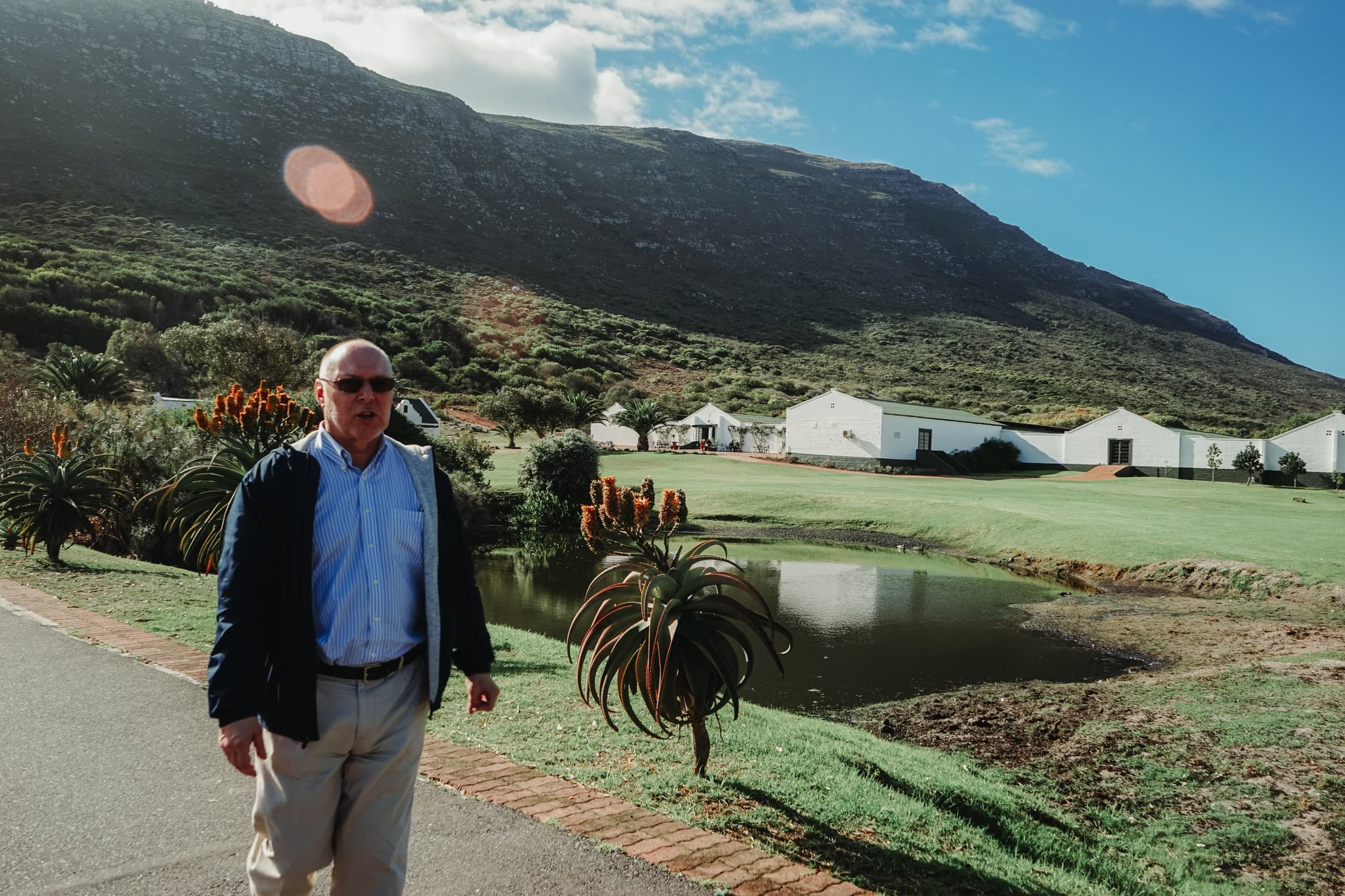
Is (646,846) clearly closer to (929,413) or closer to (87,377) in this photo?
(87,377)

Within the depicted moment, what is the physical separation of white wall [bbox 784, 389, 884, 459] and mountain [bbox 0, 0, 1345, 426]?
1816 cm

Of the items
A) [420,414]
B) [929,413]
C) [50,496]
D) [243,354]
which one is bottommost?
[50,496]

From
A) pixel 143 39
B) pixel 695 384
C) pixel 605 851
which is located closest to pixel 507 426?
pixel 695 384

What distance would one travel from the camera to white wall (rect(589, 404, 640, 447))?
2291 inches

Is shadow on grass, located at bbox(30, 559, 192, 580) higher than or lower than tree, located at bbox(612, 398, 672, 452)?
lower

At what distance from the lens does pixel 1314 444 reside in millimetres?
42812

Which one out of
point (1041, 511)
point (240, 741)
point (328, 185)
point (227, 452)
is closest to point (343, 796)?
point (240, 741)

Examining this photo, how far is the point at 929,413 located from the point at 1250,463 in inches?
636

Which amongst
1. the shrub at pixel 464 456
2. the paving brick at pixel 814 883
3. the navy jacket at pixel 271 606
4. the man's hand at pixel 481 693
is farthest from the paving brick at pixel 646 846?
the shrub at pixel 464 456

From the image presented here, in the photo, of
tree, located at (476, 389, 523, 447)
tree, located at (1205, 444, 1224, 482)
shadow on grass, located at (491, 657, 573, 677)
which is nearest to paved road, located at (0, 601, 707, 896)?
shadow on grass, located at (491, 657, 573, 677)

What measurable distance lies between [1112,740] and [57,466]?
13.2 metres

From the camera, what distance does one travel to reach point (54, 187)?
63.8m

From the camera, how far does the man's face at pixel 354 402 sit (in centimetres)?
288

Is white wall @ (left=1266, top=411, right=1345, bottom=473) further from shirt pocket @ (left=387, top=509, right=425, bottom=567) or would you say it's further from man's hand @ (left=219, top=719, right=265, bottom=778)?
man's hand @ (left=219, top=719, right=265, bottom=778)
